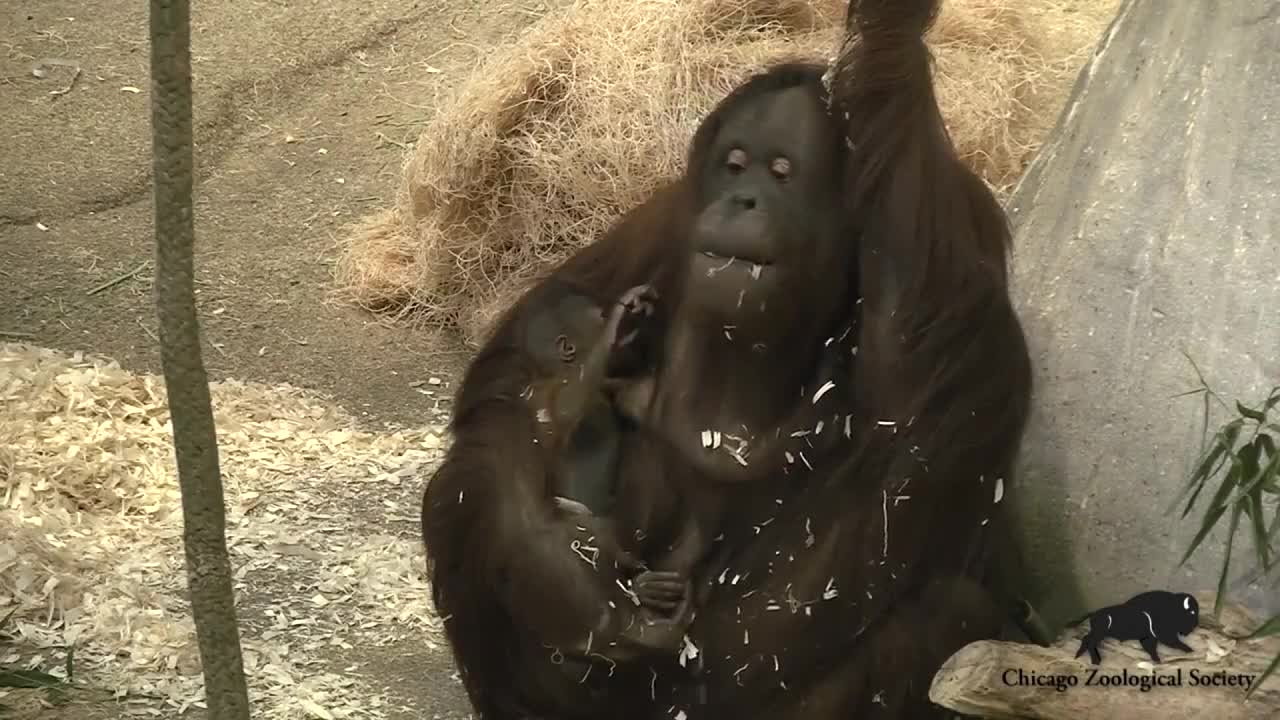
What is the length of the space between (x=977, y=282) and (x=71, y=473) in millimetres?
2084

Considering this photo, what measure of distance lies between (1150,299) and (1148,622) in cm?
48

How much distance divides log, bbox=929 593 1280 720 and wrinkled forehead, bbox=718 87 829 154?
0.66 meters

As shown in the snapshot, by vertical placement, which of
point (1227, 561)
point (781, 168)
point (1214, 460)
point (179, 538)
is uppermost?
Result: point (781, 168)

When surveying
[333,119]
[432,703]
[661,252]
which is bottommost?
[432,703]

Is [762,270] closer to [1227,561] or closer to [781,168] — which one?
[781,168]

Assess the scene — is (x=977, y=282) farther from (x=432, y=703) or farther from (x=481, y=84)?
(x=481, y=84)

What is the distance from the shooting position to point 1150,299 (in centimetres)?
228

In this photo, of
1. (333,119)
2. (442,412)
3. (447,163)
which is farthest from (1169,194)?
(333,119)

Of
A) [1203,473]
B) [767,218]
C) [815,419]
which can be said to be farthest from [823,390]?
[1203,473]

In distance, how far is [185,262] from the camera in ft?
5.64

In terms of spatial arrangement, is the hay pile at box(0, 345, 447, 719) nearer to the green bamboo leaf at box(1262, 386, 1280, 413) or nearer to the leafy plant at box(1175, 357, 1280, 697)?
the leafy plant at box(1175, 357, 1280, 697)

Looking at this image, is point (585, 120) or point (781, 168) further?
point (585, 120)

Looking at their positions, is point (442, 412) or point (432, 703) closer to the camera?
point (432, 703)

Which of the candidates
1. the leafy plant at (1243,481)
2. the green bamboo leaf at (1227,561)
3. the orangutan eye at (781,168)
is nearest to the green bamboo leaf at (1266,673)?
the leafy plant at (1243,481)
